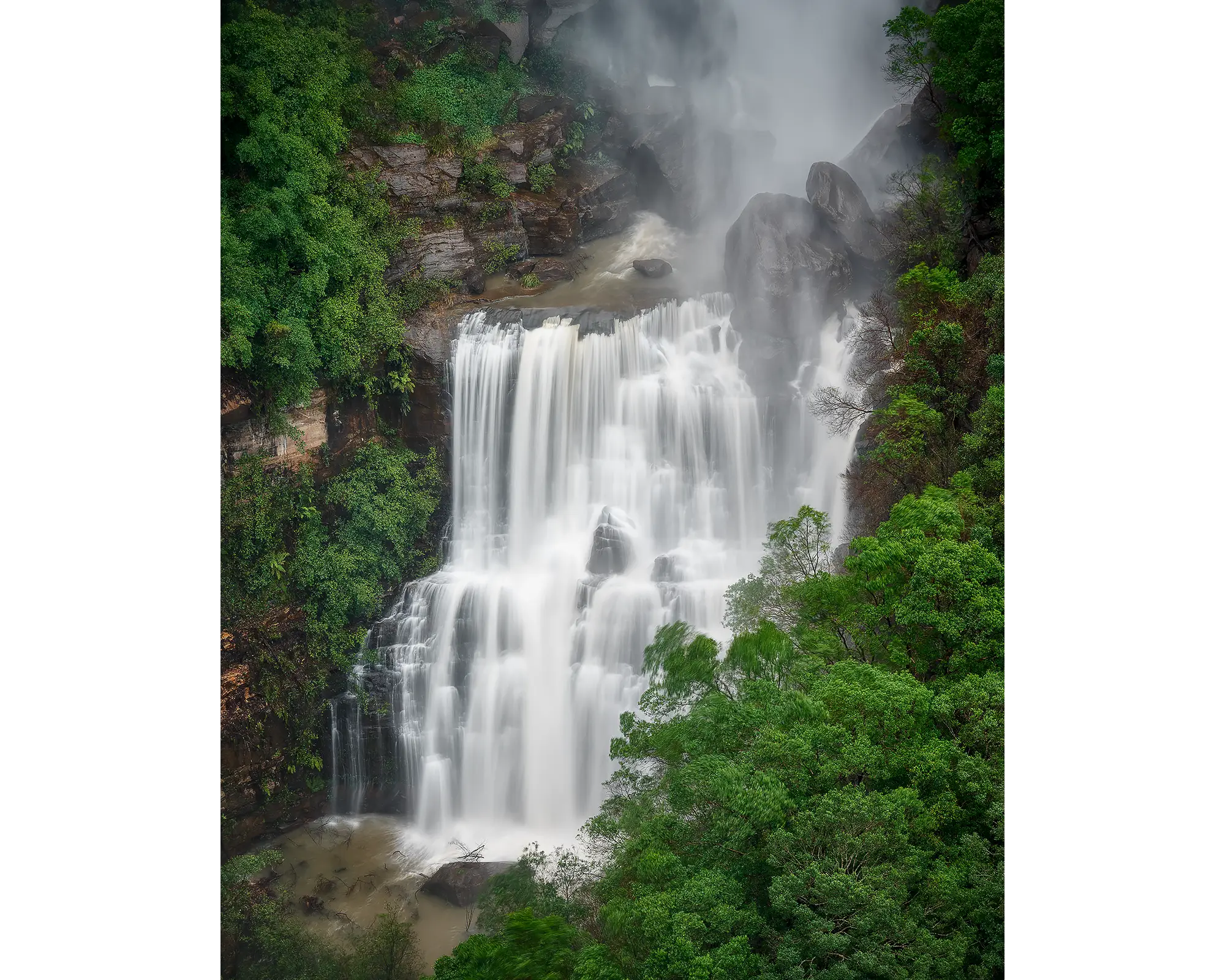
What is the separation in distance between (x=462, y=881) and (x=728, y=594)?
599 centimetres

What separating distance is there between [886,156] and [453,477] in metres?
10.0

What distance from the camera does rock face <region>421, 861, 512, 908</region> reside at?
13.4 m

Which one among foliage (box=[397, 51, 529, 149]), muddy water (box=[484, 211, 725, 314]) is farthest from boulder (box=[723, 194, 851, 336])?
foliage (box=[397, 51, 529, 149])

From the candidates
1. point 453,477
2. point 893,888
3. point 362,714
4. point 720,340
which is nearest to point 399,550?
point 453,477

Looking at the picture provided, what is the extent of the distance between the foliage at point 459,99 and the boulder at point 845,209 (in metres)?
7.04

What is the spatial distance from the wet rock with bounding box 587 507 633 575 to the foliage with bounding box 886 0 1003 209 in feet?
25.9

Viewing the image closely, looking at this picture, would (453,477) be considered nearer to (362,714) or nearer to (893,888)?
(362,714)

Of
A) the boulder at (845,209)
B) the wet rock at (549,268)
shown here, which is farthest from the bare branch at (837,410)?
the wet rock at (549,268)

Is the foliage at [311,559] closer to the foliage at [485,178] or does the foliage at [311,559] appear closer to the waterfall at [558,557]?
the waterfall at [558,557]

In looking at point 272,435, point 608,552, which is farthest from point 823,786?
point 272,435

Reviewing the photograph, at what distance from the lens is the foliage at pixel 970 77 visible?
13188mm

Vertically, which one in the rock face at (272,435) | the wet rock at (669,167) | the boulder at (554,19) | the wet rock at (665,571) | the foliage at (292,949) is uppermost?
the boulder at (554,19)

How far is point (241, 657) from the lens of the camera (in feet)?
49.9

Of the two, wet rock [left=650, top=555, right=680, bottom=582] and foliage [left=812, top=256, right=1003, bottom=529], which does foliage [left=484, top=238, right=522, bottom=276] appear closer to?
wet rock [left=650, top=555, right=680, bottom=582]
